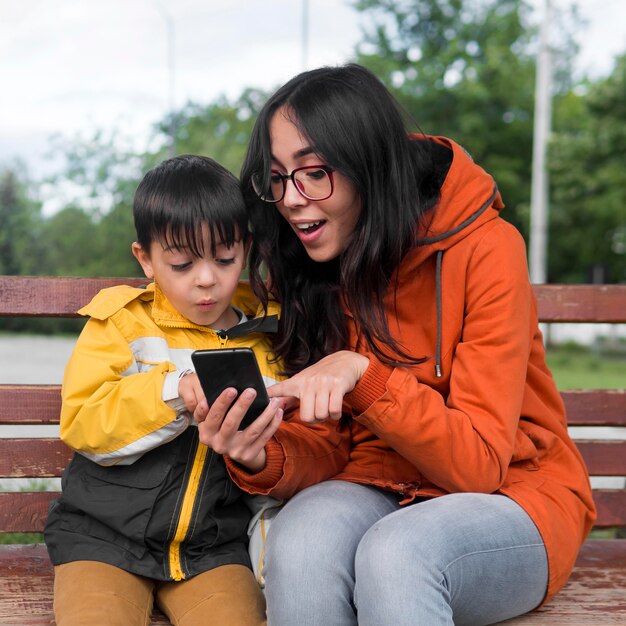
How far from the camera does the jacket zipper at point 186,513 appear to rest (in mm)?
2229

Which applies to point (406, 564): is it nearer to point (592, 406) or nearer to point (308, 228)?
point (308, 228)

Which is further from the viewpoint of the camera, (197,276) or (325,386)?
(197,276)

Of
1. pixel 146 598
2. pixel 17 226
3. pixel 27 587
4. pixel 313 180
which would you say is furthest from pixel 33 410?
pixel 17 226

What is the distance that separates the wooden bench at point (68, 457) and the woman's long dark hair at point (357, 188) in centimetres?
58

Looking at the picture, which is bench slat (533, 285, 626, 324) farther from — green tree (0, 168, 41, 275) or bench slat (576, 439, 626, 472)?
green tree (0, 168, 41, 275)

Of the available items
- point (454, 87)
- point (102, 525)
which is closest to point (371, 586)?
point (102, 525)

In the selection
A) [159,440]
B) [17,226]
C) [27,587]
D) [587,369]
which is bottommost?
[587,369]

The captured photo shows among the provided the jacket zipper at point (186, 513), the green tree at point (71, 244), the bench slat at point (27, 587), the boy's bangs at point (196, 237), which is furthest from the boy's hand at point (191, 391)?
the green tree at point (71, 244)

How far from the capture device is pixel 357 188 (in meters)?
2.24

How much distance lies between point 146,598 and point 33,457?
0.70 metres

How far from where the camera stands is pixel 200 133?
2820 centimetres

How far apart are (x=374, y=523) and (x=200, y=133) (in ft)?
88.8

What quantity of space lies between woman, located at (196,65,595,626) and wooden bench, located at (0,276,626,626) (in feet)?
0.68

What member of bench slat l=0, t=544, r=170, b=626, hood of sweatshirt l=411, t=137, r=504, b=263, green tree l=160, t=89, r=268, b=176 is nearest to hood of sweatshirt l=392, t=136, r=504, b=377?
hood of sweatshirt l=411, t=137, r=504, b=263
